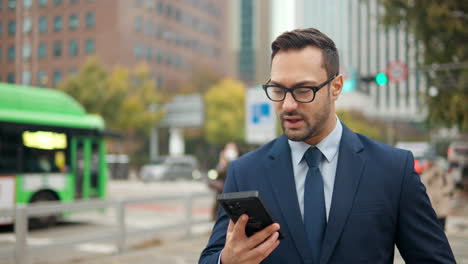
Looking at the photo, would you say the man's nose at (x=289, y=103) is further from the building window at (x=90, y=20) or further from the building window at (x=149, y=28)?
the building window at (x=149, y=28)

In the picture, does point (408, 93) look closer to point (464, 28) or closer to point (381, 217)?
point (464, 28)

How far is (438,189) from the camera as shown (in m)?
7.59

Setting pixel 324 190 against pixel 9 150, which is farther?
pixel 9 150

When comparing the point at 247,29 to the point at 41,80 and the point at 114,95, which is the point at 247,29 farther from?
the point at 41,80

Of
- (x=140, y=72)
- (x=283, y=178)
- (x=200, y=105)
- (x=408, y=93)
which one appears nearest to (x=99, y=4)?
(x=140, y=72)

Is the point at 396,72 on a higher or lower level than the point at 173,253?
higher

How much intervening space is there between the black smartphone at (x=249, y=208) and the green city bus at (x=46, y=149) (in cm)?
1098

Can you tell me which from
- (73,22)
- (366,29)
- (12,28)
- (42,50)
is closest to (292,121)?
(12,28)

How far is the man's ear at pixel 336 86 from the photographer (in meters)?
2.00

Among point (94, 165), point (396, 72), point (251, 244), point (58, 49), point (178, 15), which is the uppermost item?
point (178, 15)

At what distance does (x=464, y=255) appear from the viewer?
835 centimetres

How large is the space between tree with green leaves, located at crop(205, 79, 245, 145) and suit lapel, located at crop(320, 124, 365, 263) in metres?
53.6

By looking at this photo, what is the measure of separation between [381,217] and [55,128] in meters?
12.2

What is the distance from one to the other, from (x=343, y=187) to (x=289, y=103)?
0.37 metres
